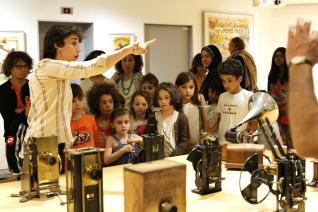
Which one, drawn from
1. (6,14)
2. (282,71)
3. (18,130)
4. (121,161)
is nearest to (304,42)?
(121,161)

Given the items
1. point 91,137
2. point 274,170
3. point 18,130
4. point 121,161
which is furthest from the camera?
point 18,130

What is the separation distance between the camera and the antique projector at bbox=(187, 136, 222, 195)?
6.15ft

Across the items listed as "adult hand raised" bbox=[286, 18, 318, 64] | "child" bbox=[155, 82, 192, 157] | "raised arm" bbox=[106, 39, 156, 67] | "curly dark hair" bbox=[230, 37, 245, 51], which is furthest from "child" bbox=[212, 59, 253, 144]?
"adult hand raised" bbox=[286, 18, 318, 64]

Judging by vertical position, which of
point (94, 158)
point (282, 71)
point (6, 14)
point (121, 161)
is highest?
point (6, 14)

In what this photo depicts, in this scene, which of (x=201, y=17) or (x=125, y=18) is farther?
(x=201, y=17)

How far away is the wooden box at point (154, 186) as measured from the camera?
4.03ft

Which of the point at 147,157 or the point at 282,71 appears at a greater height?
the point at 282,71

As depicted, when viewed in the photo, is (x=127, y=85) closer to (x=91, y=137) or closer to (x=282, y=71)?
(x=91, y=137)

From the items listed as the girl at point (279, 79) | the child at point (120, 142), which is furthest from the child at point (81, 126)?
the girl at point (279, 79)

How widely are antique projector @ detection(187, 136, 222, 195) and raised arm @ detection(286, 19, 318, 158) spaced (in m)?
0.83

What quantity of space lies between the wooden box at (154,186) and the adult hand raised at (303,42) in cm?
45

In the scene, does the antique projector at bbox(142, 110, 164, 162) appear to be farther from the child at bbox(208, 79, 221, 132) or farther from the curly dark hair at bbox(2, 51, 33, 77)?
the curly dark hair at bbox(2, 51, 33, 77)

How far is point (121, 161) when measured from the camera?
2.53 m

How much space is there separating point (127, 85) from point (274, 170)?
2.42 metres
